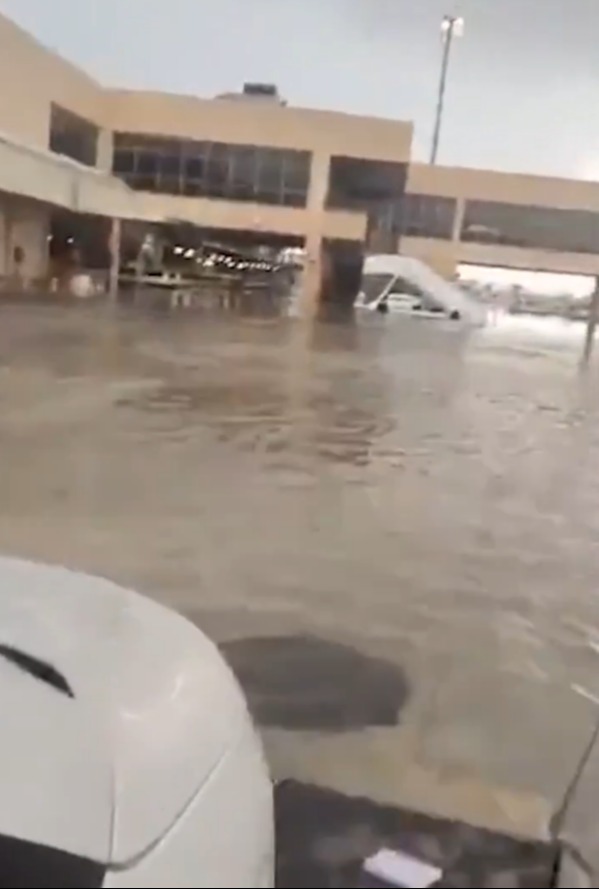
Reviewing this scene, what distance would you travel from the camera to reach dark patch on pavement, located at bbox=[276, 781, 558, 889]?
2.85 feet

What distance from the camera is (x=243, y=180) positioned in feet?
Answer: 42.3

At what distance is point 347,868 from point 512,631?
1237 millimetres

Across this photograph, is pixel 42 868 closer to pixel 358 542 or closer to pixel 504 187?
pixel 358 542

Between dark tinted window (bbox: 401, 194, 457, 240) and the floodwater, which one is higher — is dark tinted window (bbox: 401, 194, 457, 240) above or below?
above

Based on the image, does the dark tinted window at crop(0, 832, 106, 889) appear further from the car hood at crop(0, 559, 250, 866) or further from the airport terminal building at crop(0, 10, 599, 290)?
the airport terminal building at crop(0, 10, 599, 290)

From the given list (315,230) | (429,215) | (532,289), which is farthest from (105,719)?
A: (315,230)

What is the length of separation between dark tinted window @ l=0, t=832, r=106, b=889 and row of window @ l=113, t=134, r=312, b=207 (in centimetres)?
1147

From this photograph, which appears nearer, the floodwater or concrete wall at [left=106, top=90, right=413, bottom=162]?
the floodwater

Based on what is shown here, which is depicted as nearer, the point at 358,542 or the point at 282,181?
the point at 358,542

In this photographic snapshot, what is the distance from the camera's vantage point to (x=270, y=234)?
510 inches

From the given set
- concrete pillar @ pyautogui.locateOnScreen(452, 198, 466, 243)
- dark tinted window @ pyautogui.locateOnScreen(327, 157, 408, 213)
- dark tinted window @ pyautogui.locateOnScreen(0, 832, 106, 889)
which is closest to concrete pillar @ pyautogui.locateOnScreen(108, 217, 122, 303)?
dark tinted window @ pyautogui.locateOnScreen(327, 157, 408, 213)

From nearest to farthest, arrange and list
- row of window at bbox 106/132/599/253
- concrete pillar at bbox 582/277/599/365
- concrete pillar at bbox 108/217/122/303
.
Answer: concrete pillar at bbox 582/277/599/365, row of window at bbox 106/132/599/253, concrete pillar at bbox 108/217/122/303

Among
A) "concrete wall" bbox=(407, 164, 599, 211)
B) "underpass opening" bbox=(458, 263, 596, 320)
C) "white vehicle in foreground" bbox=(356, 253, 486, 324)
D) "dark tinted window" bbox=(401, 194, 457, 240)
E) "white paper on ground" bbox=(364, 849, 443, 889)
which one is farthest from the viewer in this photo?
"white vehicle in foreground" bbox=(356, 253, 486, 324)

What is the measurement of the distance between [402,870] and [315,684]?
92 cm
